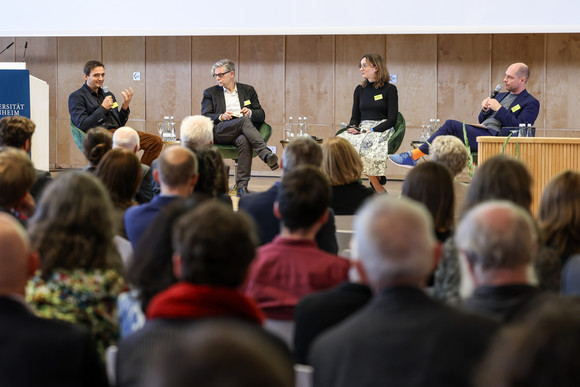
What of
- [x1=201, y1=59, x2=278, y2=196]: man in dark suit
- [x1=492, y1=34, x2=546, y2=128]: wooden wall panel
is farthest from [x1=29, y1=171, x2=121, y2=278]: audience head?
[x1=492, y1=34, x2=546, y2=128]: wooden wall panel

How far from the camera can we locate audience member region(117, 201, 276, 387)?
1612 mm

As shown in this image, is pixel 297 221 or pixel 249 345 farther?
pixel 297 221

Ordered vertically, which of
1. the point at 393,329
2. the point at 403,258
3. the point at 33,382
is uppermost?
the point at 403,258

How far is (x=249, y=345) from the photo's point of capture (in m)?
0.77

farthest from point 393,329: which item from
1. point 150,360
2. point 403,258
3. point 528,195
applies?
point 528,195

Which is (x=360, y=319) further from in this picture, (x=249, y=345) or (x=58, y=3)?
(x=58, y=3)

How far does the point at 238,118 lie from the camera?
24.5 ft

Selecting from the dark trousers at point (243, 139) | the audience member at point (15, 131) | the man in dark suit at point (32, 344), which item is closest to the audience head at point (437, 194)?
the man in dark suit at point (32, 344)

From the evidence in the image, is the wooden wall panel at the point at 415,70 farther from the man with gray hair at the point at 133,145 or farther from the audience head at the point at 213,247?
the audience head at the point at 213,247

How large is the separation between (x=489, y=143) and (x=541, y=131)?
4.01 meters

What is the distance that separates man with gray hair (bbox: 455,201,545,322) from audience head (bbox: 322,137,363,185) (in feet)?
7.67

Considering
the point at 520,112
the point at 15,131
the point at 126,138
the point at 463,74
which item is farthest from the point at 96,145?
the point at 463,74

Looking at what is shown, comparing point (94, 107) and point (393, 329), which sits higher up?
point (94, 107)

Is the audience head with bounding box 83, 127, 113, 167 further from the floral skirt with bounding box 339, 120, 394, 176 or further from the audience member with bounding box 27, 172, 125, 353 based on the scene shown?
the floral skirt with bounding box 339, 120, 394, 176
